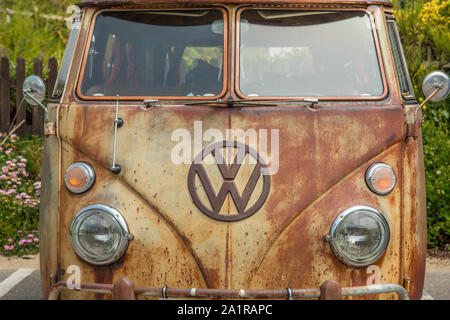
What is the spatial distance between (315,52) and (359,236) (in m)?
1.05

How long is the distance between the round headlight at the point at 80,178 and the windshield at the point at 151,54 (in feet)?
1.42

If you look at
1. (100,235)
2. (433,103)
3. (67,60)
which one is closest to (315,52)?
(67,60)

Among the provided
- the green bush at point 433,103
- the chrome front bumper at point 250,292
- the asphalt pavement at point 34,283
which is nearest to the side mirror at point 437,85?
the chrome front bumper at point 250,292

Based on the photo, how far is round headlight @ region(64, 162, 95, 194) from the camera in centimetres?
288

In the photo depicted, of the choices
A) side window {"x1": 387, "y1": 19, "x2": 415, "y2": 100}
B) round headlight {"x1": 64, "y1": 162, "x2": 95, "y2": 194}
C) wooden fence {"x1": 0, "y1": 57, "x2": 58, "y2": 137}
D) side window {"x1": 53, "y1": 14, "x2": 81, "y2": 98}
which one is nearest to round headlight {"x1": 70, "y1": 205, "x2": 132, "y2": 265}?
round headlight {"x1": 64, "y1": 162, "x2": 95, "y2": 194}

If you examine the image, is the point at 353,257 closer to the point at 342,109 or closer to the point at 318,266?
the point at 318,266

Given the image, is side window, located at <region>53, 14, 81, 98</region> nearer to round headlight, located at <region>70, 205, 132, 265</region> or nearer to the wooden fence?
round headlight, located at <region>70, 205, 132, 265</region>

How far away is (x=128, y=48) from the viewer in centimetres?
327

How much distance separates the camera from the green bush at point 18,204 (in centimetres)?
593

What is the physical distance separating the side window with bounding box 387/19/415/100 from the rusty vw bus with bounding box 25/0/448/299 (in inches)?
6.2

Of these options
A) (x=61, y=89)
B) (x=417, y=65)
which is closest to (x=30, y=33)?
(x=417, y=65)

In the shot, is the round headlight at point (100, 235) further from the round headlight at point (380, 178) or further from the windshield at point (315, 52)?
the round headlight at point (380, 178)

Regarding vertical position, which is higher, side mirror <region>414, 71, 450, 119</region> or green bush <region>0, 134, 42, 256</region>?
side mirror <region>414, 71, 450, 119</region>

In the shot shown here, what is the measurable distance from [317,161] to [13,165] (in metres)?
5.09
